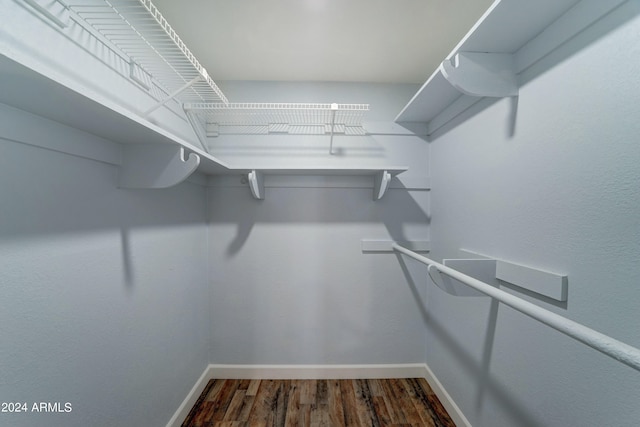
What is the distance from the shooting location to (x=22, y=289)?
2.08ft

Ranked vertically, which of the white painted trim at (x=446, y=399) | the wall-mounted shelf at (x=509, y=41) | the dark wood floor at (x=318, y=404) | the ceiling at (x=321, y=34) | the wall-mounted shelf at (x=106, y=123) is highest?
the ceiling at (x=321, y=34)

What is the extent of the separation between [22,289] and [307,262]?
1268 mm

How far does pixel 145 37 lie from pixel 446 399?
8.05 feet

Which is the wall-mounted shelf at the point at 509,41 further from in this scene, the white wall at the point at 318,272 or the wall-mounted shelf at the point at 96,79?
the wall-mounted shelf at the point at 96,79

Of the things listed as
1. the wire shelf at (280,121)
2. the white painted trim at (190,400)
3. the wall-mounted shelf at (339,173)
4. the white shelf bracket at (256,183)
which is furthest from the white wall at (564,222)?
the white painted trim at (190,400)

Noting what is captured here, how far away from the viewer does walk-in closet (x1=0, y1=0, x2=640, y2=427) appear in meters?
0.63

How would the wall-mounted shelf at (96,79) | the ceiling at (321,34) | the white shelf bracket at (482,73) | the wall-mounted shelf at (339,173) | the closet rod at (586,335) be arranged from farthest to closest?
the wall-mounted shelf at (339,173) < the ceiling at (321,34) < the white shelf bracket at (482,73) < the wall-mounted shelf at (96,79) < the closet rod at (586,335)

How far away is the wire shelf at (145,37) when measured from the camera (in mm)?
799

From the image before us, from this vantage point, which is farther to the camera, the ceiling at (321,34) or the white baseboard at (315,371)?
the white baseboard at (315,371)

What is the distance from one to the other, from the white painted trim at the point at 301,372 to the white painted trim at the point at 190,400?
0.05m

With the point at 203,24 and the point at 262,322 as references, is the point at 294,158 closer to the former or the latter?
the point at 203,24

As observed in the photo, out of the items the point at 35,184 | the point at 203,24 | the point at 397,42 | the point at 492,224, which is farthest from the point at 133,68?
the point at 492,224

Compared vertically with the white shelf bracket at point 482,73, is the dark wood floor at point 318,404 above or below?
below

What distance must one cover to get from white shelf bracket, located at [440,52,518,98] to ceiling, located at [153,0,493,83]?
0.34 meters
